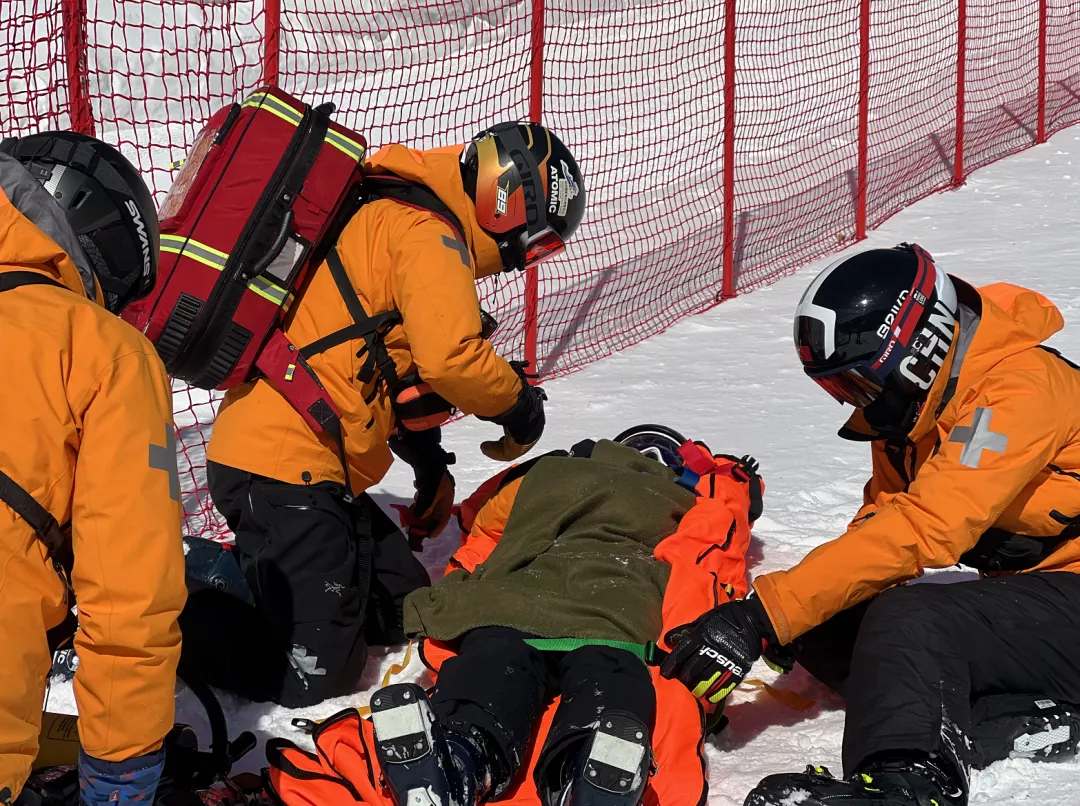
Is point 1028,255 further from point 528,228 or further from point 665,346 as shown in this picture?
point 528,228

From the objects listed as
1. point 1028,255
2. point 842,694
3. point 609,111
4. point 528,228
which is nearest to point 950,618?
point 842,694

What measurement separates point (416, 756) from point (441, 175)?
2.18 metres

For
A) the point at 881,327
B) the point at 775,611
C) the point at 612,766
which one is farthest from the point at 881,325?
the point at 612,766

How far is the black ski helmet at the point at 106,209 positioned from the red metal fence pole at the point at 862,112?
25.5ft

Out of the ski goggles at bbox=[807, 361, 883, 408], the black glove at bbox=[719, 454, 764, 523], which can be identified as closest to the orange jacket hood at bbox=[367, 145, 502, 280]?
the black glove at bbox=[719, 454, 764, 523]

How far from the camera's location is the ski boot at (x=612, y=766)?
8.59ft

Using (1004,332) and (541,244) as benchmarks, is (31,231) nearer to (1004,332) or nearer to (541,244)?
(541,244)

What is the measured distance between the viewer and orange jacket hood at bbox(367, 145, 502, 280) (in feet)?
13.5

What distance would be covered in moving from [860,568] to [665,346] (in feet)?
15.1

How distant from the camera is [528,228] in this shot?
4.21 m

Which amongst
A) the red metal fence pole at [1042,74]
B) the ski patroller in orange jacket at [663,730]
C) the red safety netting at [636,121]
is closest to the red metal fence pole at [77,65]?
the red safety netting at [636,121]

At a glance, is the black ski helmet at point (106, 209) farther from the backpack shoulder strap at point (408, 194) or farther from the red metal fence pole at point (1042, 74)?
the red metal fence pole at point (1042, 74)

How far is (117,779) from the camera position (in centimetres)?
237

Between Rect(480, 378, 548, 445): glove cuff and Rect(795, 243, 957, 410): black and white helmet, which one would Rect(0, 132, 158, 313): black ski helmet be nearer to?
Rect(480, 378, 548, 445): glove cuff
